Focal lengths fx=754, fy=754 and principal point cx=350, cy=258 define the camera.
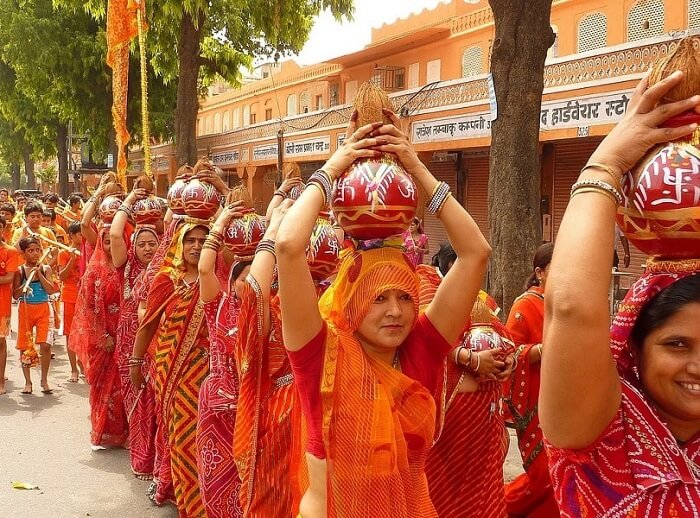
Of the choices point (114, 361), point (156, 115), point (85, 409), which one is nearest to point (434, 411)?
point (114, 361)

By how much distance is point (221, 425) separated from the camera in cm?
407

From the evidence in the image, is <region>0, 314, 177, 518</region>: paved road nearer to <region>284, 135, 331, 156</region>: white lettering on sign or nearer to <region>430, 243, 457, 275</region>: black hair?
<region>430, 243, 457, 275</region>: black hair

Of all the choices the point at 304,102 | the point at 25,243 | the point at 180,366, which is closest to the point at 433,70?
the point at 304,102

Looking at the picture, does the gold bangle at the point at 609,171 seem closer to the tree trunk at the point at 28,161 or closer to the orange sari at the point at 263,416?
the orange sari at the point at 263,416

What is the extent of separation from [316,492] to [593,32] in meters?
17.1

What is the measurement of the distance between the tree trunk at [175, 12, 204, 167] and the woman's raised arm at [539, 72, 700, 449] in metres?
12.5

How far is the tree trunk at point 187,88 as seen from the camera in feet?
44.0

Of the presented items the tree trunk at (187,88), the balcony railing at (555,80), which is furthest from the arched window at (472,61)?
the tree trunk at (187,88)

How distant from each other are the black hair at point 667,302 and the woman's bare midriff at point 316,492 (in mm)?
1169

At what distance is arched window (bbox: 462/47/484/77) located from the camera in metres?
20.7

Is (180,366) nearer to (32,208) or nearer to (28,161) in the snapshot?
(32,208)

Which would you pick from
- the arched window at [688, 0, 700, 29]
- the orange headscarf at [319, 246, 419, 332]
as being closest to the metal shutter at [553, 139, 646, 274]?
the arched window at [688, 0, 700, 29]

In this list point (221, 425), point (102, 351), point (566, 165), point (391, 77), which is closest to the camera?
point (221, 425)

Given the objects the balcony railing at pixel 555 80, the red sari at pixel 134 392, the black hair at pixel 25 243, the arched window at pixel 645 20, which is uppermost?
the arched window at pixel 645 20
